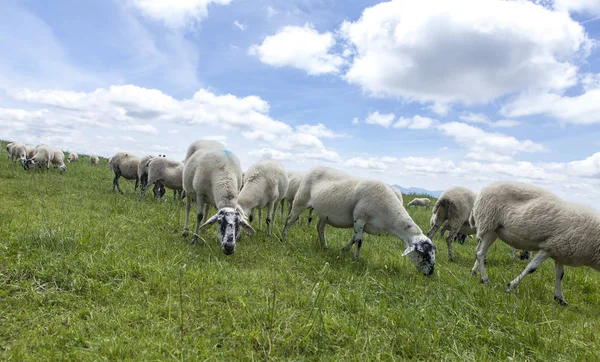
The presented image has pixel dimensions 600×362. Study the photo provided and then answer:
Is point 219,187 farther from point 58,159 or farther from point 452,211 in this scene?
point 58,159

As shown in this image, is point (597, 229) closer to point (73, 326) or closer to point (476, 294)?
point (476, 294)

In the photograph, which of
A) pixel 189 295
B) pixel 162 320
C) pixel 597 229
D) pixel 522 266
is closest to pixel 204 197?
pixel 189 295

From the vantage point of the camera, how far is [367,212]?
754 cm

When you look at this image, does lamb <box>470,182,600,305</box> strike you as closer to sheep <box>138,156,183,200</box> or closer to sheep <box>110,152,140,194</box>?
sheep <box>138,156,183,200</box>

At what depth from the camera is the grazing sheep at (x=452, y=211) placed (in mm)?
9750

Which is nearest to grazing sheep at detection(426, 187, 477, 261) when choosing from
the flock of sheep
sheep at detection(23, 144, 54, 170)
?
the flock of sheep

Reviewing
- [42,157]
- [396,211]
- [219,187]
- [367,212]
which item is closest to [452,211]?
[396,211]

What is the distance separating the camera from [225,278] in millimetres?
4906

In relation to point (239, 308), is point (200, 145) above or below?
above

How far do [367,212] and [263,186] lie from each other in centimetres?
300

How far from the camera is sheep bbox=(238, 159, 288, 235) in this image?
8.58 meters

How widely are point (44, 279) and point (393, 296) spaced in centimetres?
485

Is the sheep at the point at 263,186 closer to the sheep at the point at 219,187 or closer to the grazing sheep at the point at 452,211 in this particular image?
the sheep at the point at 219,187

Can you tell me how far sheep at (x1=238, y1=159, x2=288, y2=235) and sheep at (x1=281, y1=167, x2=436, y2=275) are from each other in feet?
3.88
